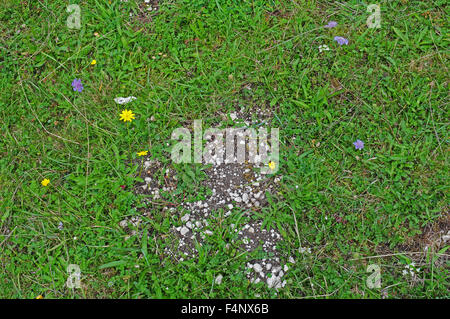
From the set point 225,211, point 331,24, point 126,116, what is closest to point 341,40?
point 331,24

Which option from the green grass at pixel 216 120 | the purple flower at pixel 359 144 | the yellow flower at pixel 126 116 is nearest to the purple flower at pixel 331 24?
the green grass at pixel 216 120

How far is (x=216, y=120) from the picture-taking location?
2.62 m

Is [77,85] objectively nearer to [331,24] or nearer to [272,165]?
[272,165]

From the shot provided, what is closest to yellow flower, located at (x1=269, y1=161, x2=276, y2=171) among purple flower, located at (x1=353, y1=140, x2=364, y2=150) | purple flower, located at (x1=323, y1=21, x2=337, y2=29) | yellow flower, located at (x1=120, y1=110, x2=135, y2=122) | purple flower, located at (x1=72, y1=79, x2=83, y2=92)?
purple flower, located at (x1=353, y1=140, x2=364, y2=150)

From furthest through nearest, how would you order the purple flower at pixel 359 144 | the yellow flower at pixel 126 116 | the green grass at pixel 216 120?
the yellow flower at pixel 126 116 → the purple flower at pixel 359 144 → the green grass at pixel 216 120

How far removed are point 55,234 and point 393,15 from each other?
316cm

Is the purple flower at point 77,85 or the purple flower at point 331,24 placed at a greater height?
the purple flower at point 331,24

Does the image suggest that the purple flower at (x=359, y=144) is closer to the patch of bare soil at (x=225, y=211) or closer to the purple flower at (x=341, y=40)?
the patch of bare soil at (x=225, y=211)

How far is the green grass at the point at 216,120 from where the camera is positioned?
2279 millimetres

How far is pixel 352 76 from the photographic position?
267cm

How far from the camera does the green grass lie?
2.28m

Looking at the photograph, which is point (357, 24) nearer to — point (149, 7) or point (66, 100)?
point (149, 7)
